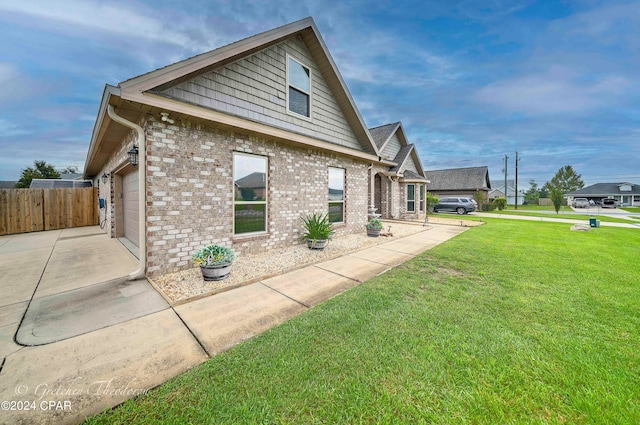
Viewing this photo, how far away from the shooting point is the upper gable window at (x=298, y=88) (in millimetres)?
6898

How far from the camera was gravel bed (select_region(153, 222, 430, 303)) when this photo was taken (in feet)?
12.9

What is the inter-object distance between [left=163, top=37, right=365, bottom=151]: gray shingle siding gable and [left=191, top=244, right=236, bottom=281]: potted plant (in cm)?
324

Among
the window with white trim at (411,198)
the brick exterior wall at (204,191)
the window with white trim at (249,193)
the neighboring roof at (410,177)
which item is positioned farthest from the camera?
the window with white trim at (411,198)

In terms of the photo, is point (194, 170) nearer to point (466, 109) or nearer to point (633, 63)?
point (633, 63)

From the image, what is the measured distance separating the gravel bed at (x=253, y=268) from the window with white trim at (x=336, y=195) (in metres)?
1.39

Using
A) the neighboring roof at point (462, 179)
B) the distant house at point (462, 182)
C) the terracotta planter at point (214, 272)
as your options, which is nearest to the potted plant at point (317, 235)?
the terracotta planter at point (214, 272)

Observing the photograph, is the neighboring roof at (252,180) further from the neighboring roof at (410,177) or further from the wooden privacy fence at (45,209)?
the wooden privacy fence at (45,209)

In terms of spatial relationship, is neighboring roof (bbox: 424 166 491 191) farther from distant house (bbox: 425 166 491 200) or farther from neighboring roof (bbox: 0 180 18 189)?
neighboring roof (bbox: 0 180 18 189)

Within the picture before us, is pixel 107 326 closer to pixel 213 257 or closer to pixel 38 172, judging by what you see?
pixel 213 257

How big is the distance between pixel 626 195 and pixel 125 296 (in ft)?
272

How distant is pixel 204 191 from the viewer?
5.02 metres

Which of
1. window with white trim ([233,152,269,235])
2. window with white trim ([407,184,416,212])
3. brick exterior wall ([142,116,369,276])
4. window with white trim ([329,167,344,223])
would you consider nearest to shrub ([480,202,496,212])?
window with white trim ([407,184,416,212])

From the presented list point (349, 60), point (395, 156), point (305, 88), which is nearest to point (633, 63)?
point (395, 156)

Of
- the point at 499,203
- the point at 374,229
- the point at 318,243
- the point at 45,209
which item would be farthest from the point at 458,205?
the point at 45,209
